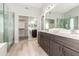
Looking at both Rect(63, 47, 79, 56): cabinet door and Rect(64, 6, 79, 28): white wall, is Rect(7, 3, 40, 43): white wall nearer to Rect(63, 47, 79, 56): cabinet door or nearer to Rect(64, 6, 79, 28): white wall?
Rect(64, 6, 79, 28): white wall

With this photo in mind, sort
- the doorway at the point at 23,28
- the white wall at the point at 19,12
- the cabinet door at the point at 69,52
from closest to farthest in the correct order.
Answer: the cabinet door at the point at 69,52 < the white wall at the point at 19,12 < the doorway at the point at 23,28

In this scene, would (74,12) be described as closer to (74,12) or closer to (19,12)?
(74,12)

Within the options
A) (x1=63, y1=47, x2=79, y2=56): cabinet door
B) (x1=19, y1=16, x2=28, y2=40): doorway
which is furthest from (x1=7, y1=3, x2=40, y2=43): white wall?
(x1=63, y1=47, x2=79, y2=56): cabinet door

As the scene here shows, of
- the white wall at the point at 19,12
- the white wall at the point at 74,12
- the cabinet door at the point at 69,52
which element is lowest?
the cabinet door at the point at 69,52

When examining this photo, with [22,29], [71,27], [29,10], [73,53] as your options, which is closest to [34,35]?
[22,29]

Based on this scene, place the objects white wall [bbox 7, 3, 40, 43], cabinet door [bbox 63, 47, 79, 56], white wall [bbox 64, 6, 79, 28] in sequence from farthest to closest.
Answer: white wall [bbox 7, 3, 40, 43], white wall [bbox 64, 6, 79, 28], cabinet door [bbox 63, 47, 79, 56]

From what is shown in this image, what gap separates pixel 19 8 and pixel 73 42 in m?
5.21

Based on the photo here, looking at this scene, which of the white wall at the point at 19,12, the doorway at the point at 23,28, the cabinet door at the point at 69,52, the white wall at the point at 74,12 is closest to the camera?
the cabinet door at the point at 69,52

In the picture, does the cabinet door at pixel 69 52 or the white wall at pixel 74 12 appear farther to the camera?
the white wall at pixel 74 12

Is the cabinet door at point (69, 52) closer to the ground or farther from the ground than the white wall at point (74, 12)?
closer to the ground

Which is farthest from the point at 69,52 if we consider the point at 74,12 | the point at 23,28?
the point at 23,28

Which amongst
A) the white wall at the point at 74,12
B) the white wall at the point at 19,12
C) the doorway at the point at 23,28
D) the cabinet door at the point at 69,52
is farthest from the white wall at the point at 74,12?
the doorway at the point at 23,28

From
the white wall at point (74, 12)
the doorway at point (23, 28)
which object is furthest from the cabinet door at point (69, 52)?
the doorway at point (23, 28)

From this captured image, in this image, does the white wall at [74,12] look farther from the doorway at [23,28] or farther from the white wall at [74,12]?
the doorway at [23,28]
